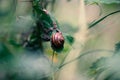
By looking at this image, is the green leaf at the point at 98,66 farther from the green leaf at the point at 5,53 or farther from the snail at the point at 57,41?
the green leaf at the point at 5,53

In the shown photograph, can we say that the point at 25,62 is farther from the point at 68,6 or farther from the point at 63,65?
the point at 68,6

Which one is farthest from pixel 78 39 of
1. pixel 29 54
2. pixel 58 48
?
pixel 29 54

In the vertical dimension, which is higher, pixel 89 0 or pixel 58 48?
pixel 89 0

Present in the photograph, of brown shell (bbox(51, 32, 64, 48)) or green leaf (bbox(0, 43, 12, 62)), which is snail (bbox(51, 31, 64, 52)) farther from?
green leaf (bbox(0, 43, 12, 62))

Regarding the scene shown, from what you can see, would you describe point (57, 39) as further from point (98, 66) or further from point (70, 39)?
point (98, 66)

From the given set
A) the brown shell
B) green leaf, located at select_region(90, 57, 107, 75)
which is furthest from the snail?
green leaf, located at select_region(90, 57, 107, 75)

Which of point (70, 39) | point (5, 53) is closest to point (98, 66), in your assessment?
point (70, 39)

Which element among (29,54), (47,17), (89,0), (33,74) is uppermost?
(89,0)

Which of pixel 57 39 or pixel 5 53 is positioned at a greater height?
pixel 57 39
